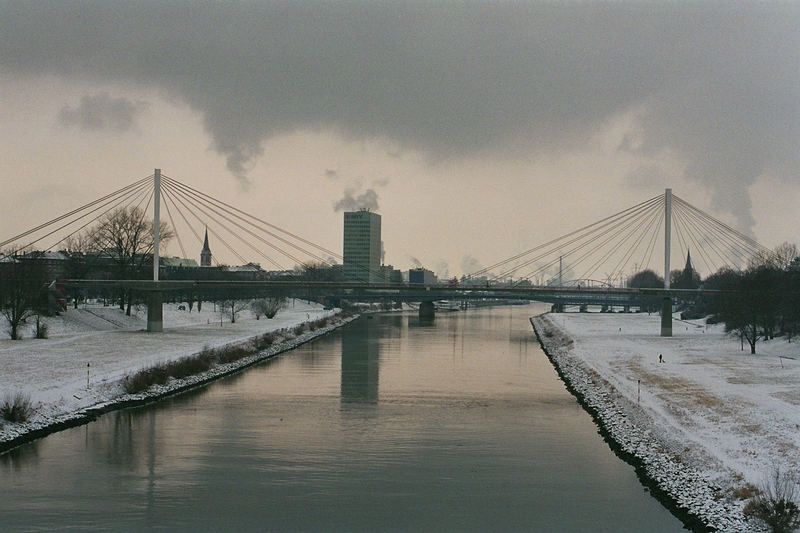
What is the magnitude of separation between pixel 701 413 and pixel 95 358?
114 feet

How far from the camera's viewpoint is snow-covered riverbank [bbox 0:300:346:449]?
30.0m

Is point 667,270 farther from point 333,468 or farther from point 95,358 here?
point 333,468

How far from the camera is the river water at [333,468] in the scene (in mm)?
18125

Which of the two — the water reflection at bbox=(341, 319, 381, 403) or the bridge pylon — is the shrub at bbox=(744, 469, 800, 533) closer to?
the water reflection at bbox=(341, 319, 381, 403)

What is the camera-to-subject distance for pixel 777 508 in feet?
53.7

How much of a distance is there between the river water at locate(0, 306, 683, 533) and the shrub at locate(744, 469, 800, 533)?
1.96 metres

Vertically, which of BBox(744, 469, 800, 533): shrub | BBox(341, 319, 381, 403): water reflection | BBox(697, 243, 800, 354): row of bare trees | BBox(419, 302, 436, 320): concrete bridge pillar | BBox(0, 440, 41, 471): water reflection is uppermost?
BBox(697, 243, 800, 354): row of bare trees

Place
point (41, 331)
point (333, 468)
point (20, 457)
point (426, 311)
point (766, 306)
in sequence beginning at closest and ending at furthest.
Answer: point (333, 468) → point (20, 457) → point (766, 306) → point (41, 331) → point (426, 311)

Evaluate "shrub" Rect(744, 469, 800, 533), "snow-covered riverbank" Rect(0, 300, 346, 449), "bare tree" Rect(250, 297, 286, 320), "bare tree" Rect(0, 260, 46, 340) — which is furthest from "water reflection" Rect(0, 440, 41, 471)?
"bare tree" Rect(250, 297, 286, 320)

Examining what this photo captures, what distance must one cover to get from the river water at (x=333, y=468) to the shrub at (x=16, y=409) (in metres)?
1.68

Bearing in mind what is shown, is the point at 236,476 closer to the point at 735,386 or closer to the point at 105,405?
the point at 105,405

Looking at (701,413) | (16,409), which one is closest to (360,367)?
(16,409)

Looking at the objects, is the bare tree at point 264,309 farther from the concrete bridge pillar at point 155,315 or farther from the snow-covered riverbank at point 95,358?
the concrete bridge pillar at point 155,315

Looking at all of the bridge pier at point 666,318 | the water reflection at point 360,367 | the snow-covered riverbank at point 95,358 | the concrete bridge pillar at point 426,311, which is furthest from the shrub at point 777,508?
the concrete bridge pillar at point 426,311
